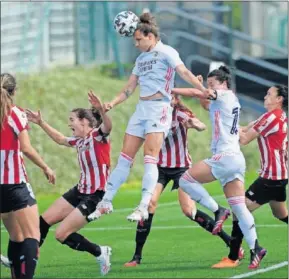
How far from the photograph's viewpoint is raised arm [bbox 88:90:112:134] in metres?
12.8

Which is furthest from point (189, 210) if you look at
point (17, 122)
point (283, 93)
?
point (17, 122)

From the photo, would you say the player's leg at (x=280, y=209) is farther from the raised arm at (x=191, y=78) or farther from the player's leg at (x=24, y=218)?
the player's leg at (x=24, y=218)

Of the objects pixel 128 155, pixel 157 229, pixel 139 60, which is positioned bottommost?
pixel 157 229

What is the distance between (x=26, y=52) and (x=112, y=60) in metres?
2.94

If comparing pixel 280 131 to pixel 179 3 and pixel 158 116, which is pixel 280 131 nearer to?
pixel 158 116

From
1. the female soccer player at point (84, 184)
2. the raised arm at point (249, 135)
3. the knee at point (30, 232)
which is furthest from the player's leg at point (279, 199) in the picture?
the knee at point (30, 232)

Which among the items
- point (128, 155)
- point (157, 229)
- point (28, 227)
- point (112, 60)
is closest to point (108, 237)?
point (157, 229)

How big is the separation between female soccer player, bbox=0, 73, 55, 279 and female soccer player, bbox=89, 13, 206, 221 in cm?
172

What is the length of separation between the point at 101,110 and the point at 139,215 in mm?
1063

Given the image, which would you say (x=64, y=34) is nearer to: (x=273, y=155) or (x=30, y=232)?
(x=273, y=155)

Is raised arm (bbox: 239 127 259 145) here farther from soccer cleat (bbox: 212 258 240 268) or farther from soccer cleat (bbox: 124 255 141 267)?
soccer cleat (bbox: 124 255 141 267)

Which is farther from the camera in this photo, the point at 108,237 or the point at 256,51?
the point at 256,51

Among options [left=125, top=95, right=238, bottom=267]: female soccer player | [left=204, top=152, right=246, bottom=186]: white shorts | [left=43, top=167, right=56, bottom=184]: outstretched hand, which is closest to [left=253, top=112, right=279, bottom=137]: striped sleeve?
[left=125, top=95, right=238, bottom=267]: female soccer player

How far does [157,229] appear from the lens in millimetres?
17438
